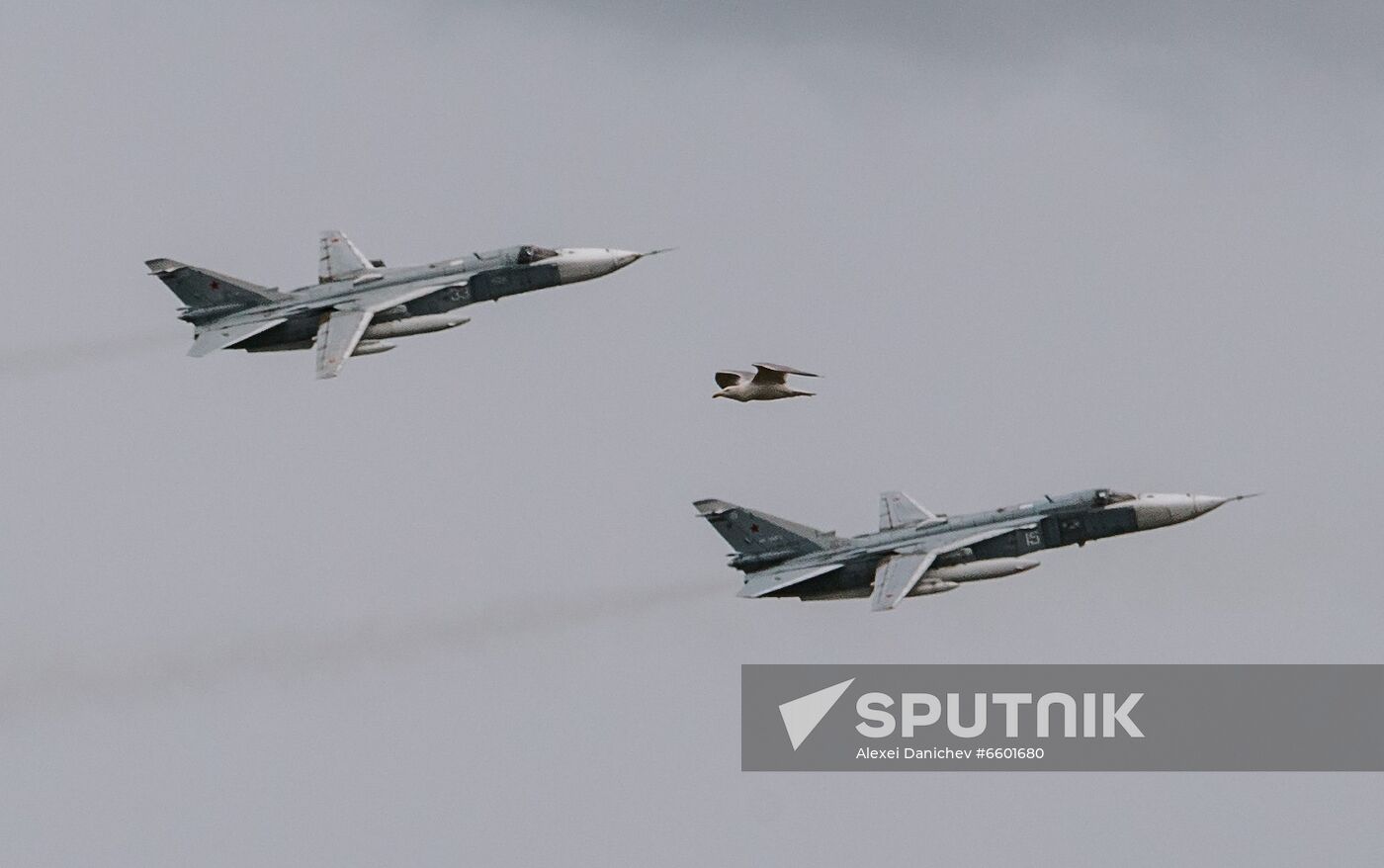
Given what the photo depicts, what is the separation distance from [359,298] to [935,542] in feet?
101

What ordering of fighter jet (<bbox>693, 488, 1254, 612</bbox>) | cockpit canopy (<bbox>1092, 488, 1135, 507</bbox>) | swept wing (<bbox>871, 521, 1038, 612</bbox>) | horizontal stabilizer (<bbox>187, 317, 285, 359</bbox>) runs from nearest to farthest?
swept wing (<bbox>871, 521, 1038, 612</bbox>) → fighter jet (<bbox>693, 488, 1254, 612</bbox>) → cockpit canopy (<bbox>1092, 488, 1135, 507</bbox>) → horizontal stabilizer (<bbox>187, 317, 285, 359</bbox>)

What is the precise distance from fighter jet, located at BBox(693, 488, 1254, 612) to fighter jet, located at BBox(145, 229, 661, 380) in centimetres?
1910

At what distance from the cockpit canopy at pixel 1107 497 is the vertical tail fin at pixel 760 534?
39.0 feet

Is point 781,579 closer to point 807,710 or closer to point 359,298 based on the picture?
point 807,710

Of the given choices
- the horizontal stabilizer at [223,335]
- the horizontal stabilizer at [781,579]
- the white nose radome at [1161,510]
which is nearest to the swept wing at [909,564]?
the horizontal stabilizer at [781,579]

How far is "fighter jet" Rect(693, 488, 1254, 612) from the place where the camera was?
163875 mm

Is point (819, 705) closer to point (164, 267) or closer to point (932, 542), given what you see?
point (932, 542)

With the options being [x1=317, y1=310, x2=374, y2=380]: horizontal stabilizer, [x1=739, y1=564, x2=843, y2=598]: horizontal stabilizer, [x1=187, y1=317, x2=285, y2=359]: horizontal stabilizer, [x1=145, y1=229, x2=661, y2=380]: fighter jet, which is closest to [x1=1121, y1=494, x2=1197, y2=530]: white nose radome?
[x1=739, y1=564, x2=843, y2=598]: horizontal stabilizer

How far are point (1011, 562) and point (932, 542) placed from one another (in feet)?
11.8

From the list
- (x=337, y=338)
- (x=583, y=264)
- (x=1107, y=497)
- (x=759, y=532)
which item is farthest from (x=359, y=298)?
(x=1107, y=497)

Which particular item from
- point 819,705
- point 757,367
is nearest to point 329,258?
point 757,367

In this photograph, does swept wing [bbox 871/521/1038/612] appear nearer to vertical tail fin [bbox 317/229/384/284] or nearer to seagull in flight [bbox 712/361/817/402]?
seagull in flight [bbox 712/361/817/402]

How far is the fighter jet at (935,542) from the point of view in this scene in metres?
164

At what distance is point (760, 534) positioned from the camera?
551 ft
